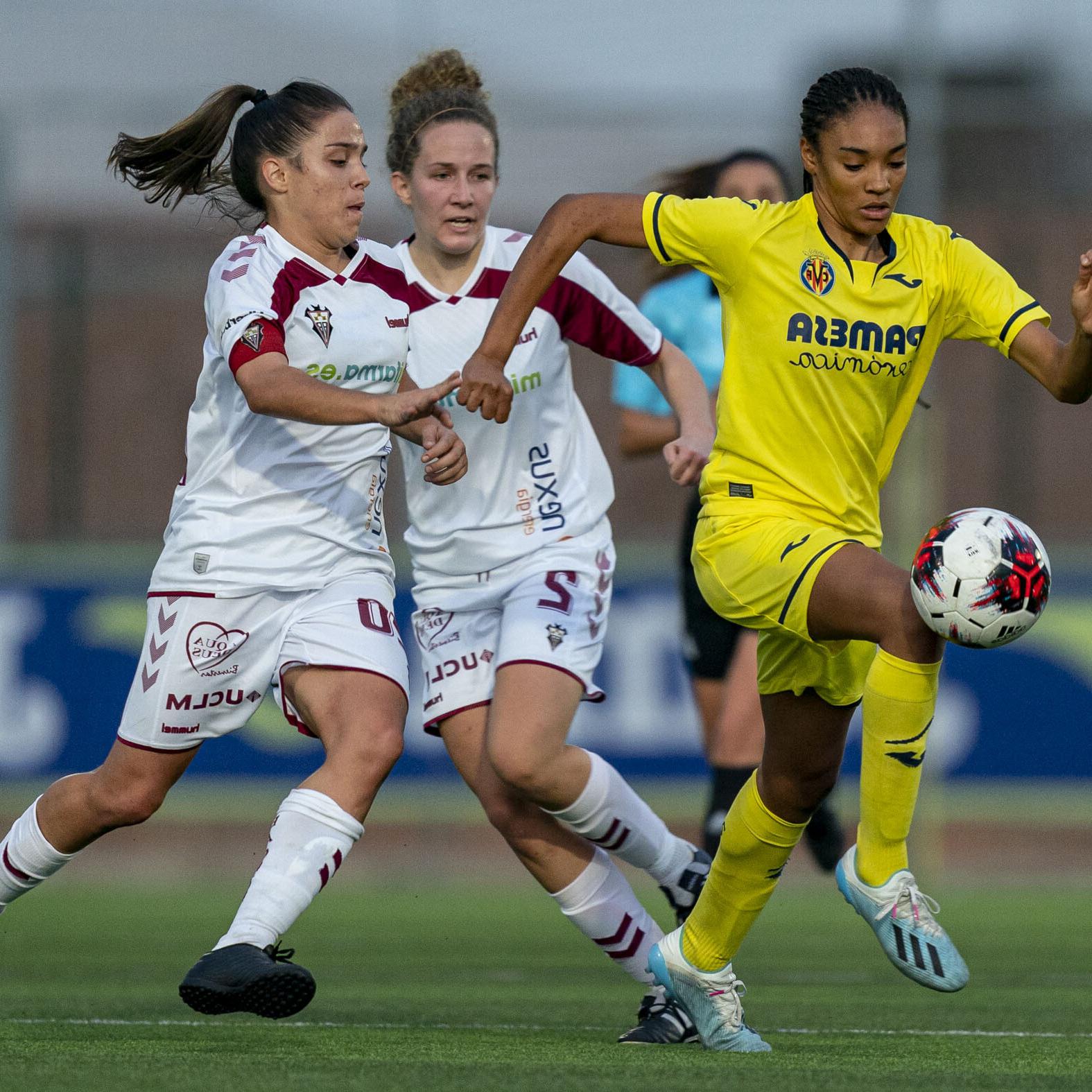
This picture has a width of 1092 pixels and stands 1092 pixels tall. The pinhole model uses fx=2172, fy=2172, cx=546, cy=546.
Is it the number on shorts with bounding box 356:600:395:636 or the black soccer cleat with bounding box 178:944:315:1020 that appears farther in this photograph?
the number on shorts with bounding box 356:600:395:636

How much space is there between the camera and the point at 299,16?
49.3 feet

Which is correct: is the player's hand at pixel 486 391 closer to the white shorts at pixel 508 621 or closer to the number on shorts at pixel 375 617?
the number on shorts at pixel 375 617

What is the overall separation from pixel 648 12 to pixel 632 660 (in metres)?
4.59

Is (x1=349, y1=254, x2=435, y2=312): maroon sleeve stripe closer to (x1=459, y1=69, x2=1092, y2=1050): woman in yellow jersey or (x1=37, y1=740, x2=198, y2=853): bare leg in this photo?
(x1=459, y1=69, x2=1092, y2=1050): woman in yellow jersey

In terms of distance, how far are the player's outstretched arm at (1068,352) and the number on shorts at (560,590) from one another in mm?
1311

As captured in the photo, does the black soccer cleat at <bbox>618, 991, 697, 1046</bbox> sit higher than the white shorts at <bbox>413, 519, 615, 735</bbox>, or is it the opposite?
the white shorts at <bbox>413, 519, 615, 735</bbox>

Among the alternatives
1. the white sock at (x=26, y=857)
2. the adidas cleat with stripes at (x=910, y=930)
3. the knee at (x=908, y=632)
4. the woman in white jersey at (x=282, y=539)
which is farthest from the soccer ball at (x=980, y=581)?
the white sock at (x=26, y=857)

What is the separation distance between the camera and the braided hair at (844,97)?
466 cm

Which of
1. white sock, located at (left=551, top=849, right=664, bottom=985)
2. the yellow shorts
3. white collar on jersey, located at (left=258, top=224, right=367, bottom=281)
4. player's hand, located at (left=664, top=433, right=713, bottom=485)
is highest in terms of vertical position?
white collar on jersey, located at (left=258, top=224, right=367, bottom=281)

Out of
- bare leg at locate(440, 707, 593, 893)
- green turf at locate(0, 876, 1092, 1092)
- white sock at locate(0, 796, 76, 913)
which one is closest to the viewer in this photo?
green turf at locate(0, 876, 1092, 1092)

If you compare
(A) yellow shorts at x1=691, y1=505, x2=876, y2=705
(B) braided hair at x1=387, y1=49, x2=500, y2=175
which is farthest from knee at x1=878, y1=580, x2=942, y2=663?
(B) braided hair at x1=387, y1=49, x2=500, y2=175

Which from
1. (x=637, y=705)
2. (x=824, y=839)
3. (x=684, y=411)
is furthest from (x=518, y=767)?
(x=637, y=705)

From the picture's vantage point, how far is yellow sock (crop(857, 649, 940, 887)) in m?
4.38

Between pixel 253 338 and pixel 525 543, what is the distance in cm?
112
